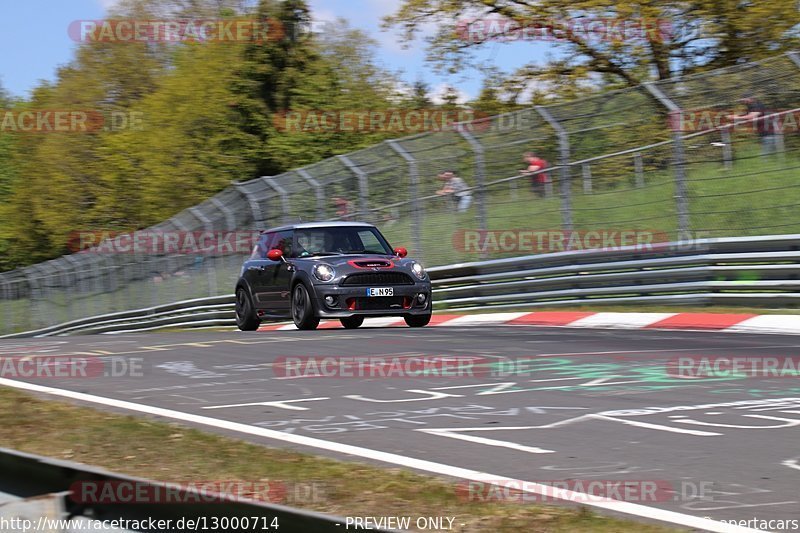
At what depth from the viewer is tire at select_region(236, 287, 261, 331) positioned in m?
17.8

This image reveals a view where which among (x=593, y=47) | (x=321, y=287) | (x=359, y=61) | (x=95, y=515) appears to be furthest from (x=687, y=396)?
(x=359, y=61)

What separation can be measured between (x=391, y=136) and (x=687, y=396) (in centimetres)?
4047

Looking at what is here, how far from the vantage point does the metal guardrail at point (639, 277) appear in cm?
1384

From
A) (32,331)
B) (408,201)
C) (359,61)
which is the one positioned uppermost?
(359,61)

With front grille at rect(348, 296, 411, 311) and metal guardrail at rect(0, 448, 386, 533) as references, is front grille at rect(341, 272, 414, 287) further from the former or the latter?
metal guardrail at rect(0, 448, 386, 533)

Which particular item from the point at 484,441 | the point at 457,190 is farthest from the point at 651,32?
the point at 484,441

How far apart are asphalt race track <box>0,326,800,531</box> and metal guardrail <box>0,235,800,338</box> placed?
7.12 ft

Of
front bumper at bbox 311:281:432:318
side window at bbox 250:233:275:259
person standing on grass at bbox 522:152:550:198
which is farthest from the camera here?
side window at bbox 250:233:275:259

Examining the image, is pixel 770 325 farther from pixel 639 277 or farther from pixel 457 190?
pixel 457 190

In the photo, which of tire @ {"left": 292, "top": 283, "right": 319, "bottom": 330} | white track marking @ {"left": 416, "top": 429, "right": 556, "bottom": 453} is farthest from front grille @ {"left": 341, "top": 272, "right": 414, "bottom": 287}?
white track marking @ {"left": 416, "top": 429, "right": 556, "bottom": 453}

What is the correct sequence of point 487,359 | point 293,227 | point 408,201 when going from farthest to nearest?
point 408,201, point 293,227, point 487,359

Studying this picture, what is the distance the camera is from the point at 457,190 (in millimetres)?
18625

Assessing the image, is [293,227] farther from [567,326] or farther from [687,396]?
[687,396]

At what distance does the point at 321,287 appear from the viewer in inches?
602
